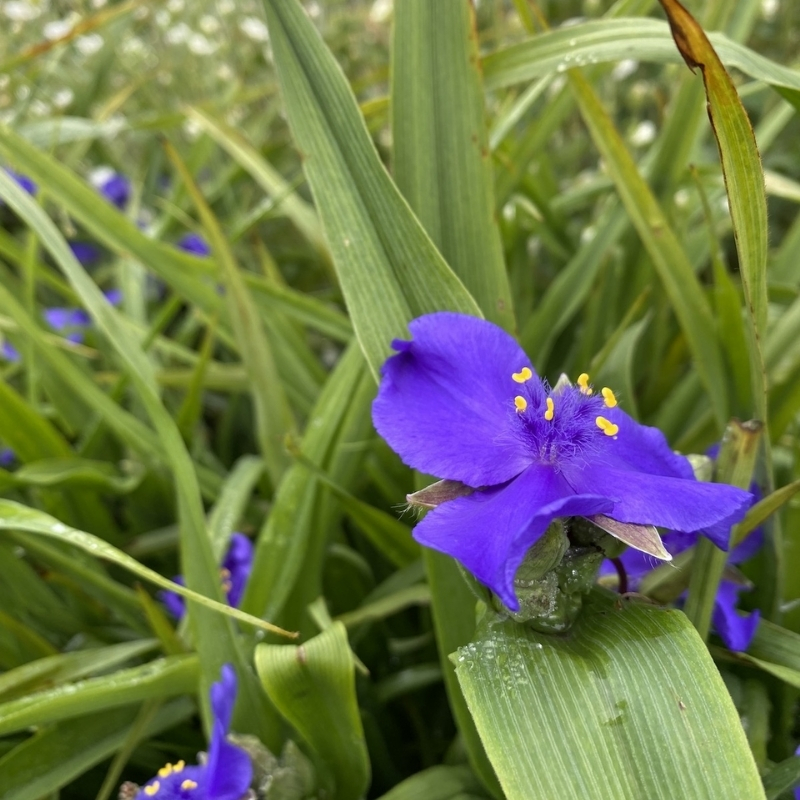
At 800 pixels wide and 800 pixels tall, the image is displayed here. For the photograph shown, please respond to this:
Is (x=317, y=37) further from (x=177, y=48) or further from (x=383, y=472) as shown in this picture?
(x=177, y=48)

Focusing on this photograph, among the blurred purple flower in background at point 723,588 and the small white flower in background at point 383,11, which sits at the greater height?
the small white flower in background at point 383,11

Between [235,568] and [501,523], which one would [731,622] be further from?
[235,568]

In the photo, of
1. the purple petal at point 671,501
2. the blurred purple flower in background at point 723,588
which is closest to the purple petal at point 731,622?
the blurred purple flower in background at point 723,588

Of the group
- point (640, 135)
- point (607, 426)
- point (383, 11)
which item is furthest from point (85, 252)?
point (607, 426)

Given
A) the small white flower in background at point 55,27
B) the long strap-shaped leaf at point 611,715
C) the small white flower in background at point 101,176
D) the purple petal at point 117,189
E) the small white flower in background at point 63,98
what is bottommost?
the long strap-shaped leaf at point 611,715

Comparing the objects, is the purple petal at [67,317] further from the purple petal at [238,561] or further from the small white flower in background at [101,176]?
the purple petal at [238,561]

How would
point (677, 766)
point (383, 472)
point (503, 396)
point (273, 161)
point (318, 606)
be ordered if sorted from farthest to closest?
point (273, 161) → point (383, 472) → point (318, 606) → point (503, 396) → point (677, 766)

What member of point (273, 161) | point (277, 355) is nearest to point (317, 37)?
point (277, 355)
